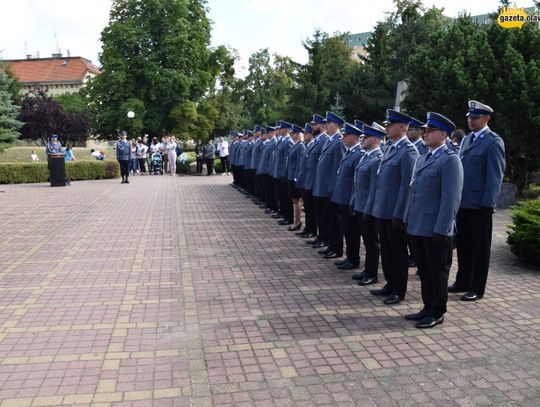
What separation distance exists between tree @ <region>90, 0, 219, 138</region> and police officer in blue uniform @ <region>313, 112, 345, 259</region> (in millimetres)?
32366

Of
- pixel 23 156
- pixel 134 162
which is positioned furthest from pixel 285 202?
pixel 23 156

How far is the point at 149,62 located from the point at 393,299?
3705 cm

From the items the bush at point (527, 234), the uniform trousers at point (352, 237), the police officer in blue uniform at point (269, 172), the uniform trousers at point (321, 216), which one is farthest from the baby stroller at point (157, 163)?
the bush at point (527, 234)

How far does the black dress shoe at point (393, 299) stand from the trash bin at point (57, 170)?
17.0m

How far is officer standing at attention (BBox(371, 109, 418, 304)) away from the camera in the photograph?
5.59 metres

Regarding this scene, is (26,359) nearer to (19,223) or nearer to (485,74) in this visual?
(19,223)

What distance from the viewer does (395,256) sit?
222 inches

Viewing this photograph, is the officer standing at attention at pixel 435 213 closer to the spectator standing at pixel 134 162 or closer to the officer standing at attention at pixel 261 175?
the officer standing at attention at pixel 261 175

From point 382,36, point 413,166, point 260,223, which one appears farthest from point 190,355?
point 382,36

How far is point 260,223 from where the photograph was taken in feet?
35.9

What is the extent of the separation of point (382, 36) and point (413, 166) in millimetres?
32311

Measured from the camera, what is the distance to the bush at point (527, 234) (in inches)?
276

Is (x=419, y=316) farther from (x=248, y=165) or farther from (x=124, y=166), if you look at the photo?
(x=124, y=166)

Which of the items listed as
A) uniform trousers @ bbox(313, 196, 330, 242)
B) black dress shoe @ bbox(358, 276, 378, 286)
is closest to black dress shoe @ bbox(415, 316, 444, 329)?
black dress shoe @ bbox(358, 276, 378, 286)
